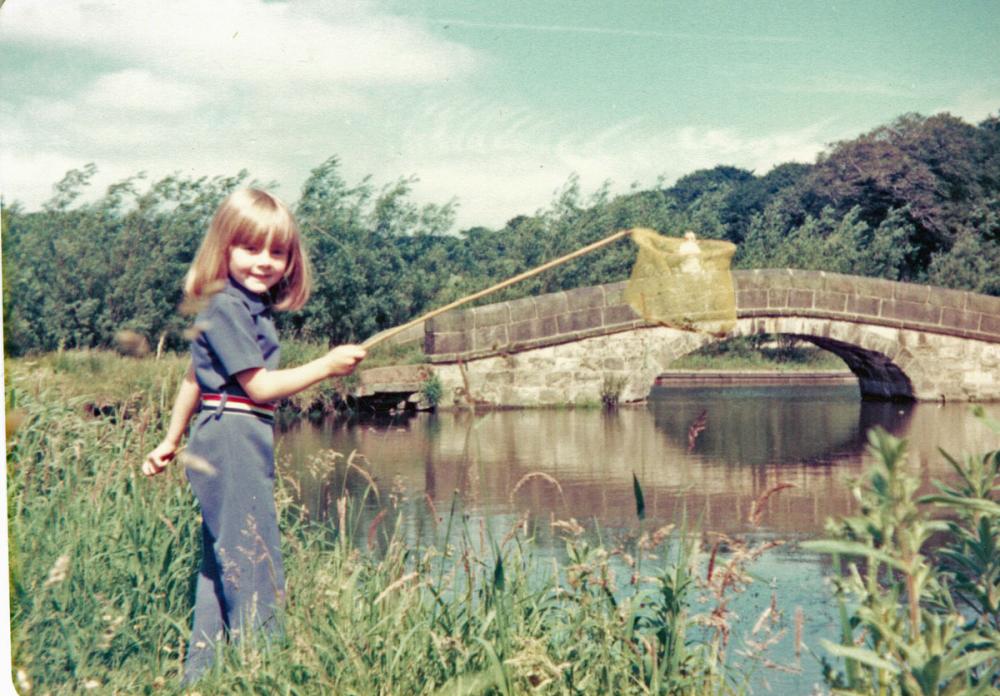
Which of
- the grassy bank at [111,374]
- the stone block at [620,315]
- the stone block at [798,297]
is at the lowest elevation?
the grassy bank at [111,374]

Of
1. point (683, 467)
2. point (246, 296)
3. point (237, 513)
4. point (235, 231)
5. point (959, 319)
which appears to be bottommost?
point (683, 467)

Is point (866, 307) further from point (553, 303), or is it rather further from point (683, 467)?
point (553, 303)

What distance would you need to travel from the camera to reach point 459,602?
2.08 metres

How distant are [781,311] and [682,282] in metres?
2.36

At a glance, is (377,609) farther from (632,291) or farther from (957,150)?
(957,150)

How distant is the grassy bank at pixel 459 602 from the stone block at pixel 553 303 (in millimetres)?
3143

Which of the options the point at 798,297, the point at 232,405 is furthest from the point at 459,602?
the point at 798,297

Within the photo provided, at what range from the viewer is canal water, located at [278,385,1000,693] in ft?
9.04

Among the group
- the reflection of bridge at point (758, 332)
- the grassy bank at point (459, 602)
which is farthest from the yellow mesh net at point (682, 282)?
the reflection of bridge at point (758, 332)

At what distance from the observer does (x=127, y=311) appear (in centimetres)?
366

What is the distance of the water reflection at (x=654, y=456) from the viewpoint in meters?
3.27

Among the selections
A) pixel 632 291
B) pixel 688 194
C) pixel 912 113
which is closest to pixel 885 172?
pixel 912 113

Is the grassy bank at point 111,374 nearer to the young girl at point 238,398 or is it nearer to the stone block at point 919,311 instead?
the young girl at point 238,398

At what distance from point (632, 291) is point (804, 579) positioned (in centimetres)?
107
